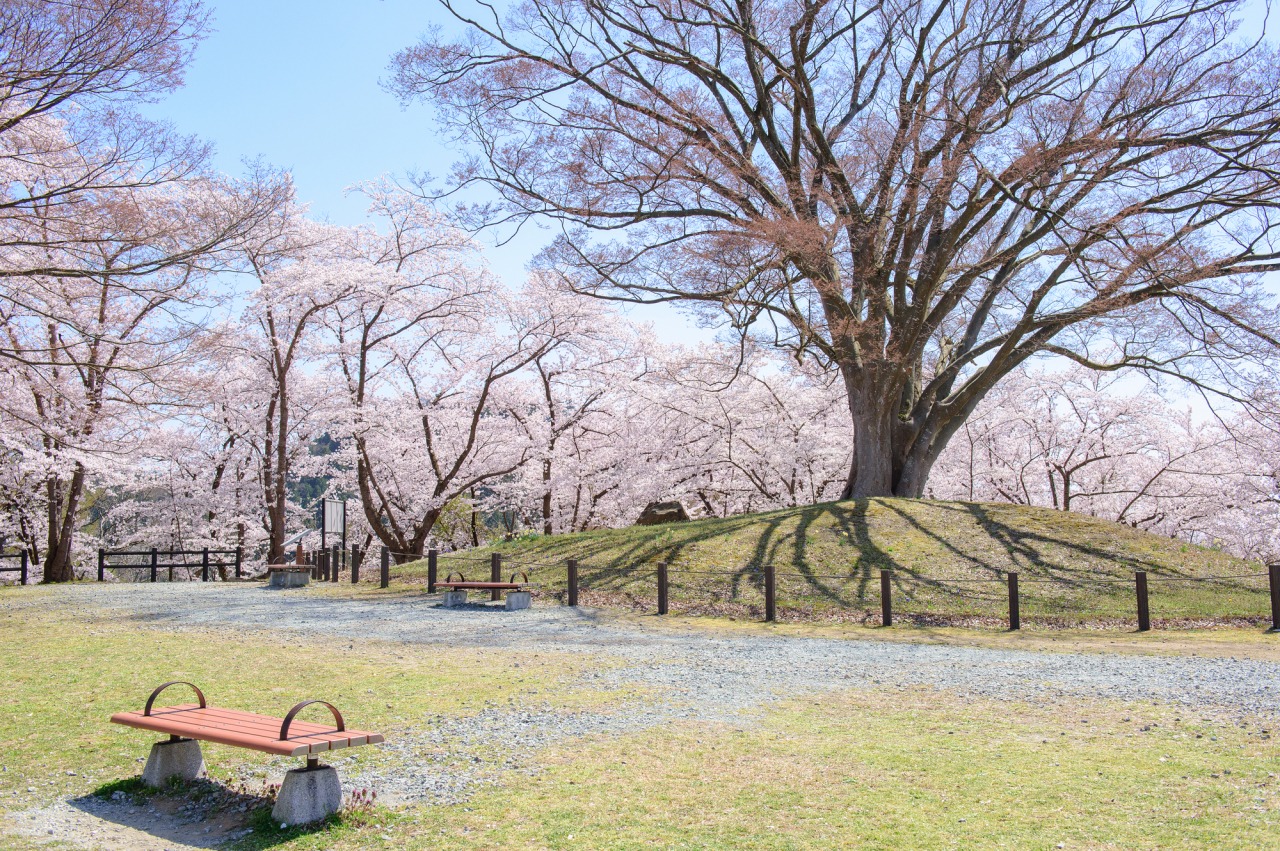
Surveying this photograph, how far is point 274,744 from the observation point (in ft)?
14.4

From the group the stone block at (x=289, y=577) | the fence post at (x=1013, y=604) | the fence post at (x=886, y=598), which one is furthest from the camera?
the stone block at (x=289, y=577)

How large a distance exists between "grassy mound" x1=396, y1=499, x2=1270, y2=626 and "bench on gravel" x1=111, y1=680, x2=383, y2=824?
30.8 feet

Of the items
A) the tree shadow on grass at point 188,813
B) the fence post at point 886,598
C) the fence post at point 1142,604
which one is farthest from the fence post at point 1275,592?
the tree shadow on grass at point 188,813

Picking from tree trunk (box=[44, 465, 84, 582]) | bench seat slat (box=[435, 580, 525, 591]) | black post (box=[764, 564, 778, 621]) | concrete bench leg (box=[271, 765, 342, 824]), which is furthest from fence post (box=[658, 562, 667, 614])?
tree trunk (box=[44, 465, 84, 582])

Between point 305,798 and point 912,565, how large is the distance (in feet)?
40.0

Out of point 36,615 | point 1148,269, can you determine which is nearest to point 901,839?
point 1148,269

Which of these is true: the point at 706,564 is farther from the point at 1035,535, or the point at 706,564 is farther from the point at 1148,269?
the point at 1148,269

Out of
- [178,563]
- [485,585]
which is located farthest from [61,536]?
[485,585]

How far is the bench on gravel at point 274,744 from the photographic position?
175 inches

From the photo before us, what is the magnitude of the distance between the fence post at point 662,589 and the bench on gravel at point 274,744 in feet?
28.8

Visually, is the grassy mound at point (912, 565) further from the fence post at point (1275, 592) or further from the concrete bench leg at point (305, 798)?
the concrete bench leg at point (305, 798)

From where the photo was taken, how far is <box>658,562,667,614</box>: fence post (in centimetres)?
1364

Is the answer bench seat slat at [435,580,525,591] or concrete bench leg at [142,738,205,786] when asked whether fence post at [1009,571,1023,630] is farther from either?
concrete bench leg at [142,738,205,786]

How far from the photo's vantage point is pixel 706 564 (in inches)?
620
